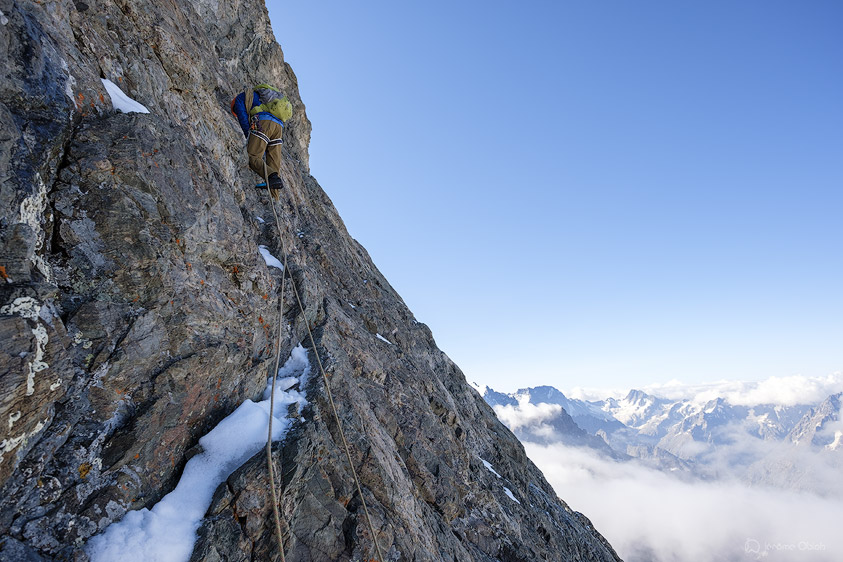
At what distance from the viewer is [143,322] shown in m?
6.48

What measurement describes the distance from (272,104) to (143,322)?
852 cm

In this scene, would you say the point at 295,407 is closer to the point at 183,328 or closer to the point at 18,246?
the point at 183,328

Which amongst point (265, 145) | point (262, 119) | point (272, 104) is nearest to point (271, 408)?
point (265, 145)

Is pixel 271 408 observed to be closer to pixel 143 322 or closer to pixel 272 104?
pixel 143 322

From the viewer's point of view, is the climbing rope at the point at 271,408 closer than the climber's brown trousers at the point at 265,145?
Yes

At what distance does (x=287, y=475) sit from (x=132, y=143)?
6233mm

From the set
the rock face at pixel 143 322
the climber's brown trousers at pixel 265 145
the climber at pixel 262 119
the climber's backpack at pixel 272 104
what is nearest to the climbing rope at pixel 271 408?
the rock face at pixel 143 322

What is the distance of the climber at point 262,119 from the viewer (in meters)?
12.4

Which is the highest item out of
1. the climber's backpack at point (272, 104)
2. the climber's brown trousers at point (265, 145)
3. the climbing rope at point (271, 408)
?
the climber's backpack at point (272, 104)

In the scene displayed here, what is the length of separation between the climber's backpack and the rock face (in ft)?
3.91

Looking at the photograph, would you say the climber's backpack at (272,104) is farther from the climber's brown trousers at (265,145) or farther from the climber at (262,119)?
the climber's brown trousers at (265,145)

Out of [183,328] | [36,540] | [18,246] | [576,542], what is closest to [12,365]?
[18,246]

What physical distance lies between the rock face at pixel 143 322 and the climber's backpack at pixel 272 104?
1.19 meters

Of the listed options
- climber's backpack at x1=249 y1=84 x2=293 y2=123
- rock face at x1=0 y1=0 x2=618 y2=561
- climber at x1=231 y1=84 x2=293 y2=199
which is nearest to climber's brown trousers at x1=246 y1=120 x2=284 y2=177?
climber at x1=231 y1=84 x2=293 y2=199
